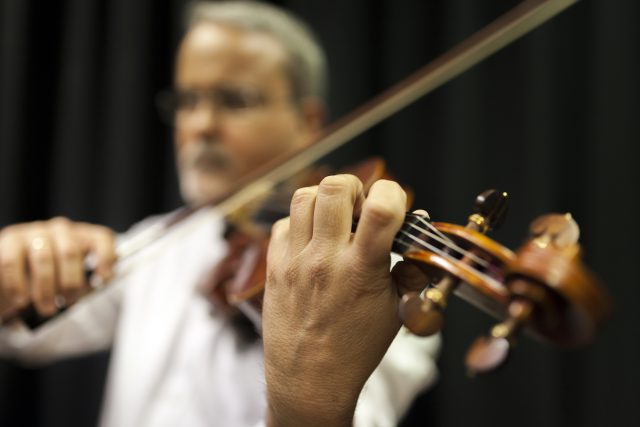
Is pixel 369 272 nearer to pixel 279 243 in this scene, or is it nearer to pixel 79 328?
pixel 279 243

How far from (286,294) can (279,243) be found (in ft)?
0.11

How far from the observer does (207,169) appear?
0.93 metres

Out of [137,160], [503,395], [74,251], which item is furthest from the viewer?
[137,160]

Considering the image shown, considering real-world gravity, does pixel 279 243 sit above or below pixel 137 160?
above

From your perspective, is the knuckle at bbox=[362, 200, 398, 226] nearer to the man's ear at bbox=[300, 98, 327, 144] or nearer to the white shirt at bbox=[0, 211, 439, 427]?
the white shirt at bbox=[0, 211, 439, 427]

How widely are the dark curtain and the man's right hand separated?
17.0 inches

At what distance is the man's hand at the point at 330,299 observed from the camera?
0.32 m

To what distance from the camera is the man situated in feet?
1.09

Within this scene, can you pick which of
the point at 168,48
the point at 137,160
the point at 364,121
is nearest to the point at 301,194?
the point at 364,121

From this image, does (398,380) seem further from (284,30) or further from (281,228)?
(284,30)

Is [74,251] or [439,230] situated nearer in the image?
[439,230]

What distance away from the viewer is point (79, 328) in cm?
98

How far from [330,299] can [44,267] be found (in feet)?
1.35

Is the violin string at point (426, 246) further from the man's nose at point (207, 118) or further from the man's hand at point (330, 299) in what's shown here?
the man's nose at point (207, 118)
